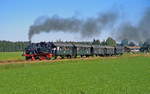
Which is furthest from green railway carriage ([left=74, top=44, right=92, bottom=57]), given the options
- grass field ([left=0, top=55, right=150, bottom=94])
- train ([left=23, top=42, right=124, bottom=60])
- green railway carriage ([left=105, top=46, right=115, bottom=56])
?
grass field ([left=0, top=55, right=150, bottom=94])

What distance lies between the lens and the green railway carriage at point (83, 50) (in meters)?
50.6

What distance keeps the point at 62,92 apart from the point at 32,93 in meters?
1.21

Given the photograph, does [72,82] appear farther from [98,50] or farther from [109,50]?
[109,50]

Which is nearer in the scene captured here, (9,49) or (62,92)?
(62,92)

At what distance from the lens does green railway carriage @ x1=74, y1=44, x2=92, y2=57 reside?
166 feet

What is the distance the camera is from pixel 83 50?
5325 centimetres

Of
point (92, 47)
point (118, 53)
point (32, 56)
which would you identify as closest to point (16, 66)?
point (32, 56)

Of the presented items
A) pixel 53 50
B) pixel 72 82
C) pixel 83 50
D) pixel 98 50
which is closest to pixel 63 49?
pixel 53 50

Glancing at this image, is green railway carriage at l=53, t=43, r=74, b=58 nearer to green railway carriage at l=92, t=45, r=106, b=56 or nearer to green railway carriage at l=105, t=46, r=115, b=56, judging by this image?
green railway carriage at l=92, t=45, r=106, b=56

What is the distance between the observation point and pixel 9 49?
12875cm

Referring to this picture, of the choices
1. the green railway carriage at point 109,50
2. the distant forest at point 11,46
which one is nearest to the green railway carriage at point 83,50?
the green railway carriage at point 109,50

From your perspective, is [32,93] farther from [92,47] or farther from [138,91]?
[92,47]

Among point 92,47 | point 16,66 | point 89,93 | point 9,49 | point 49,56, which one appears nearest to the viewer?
point 89,93

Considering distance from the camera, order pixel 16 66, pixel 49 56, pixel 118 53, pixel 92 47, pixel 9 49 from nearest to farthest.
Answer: pixel 16 66 < pixel 49 56 < pixel 92 47 < pixel 118 53 < pixel 9 49
